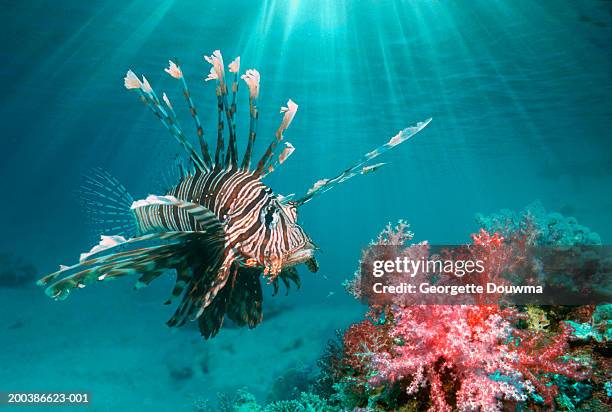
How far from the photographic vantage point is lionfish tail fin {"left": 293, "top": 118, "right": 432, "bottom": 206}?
82.0 inches

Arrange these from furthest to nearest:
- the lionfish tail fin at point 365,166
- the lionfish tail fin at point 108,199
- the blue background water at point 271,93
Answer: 1. the blue background water at point 271,93
2. the lionfish tail fin at point 108,199
3. the lionfish tail fin at point 365,166

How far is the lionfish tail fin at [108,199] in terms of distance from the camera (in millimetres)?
4250

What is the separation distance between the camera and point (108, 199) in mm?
4293

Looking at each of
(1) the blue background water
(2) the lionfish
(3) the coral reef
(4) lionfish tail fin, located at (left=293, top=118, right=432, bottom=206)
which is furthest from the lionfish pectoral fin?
(1) the blue background water

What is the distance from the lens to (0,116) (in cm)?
2889

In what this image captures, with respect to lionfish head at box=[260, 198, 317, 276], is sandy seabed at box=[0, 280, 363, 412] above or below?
below

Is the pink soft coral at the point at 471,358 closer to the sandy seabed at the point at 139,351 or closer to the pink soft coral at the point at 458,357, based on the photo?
the pink soft coral at the point at 458,357

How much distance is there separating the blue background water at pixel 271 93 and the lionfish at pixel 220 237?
1.44 m

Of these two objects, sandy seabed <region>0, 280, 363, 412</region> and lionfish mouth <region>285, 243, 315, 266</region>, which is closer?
lionfish mouth <region>285, 243, 315, 266</region>

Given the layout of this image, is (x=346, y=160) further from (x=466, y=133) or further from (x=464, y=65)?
(x=464, y=65)

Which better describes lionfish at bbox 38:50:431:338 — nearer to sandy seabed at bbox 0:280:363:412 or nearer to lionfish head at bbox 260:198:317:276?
lionfish head at bbox 260:198:317:276

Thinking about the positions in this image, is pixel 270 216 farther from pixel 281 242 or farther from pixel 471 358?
pixel 471 358

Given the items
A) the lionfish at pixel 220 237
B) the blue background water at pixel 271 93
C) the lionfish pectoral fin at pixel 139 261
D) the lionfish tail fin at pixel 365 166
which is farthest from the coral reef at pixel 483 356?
the blue background water at pixel 271 93

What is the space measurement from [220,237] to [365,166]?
41.0 inches
